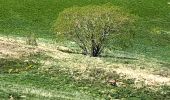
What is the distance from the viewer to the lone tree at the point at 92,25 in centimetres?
5550

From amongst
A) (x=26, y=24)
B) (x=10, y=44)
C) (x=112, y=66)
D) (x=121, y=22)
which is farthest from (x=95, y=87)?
(x=26, y=24)

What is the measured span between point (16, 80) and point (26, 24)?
4248 cm

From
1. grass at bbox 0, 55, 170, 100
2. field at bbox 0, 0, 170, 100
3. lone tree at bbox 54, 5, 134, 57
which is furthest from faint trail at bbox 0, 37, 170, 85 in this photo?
lone tree at bbox 54, 5, 134, 57

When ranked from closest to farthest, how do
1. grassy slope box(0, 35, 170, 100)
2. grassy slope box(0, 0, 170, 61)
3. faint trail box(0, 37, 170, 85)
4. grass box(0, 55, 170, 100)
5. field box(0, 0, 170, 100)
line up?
grass box(0, 55, 170, 100), grassy slope box(0, 35, 170, 100), field box(0, 0, 170, 100), faint trail box(0, 37, 170, 85), grassy slope box(0, 0, 170, 61)

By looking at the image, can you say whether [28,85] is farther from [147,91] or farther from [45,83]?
[147,91]

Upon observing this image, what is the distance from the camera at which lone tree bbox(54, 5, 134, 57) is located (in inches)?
2185

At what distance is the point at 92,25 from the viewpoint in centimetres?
5550

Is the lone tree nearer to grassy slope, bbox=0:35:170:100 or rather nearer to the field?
the field

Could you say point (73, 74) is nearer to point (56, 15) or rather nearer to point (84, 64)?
point (84, 64)

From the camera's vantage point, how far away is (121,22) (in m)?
56.5

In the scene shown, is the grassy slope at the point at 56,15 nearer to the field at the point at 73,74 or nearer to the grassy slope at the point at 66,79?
the field at the point at 73,74

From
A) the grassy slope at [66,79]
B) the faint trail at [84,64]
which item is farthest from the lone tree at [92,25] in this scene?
the grassy slope at [66,79]

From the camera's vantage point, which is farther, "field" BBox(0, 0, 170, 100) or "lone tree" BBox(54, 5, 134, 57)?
"lone tree" BBox(54, 5, 134, 57)

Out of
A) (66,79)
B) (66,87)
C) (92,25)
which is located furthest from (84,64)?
(92,25)
